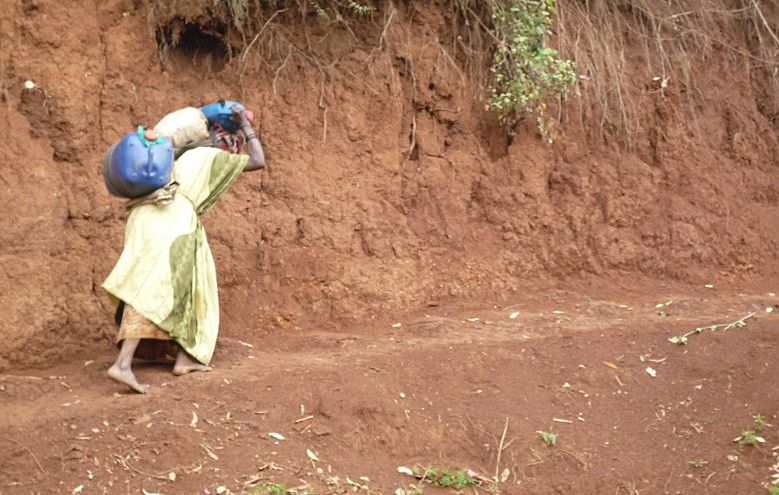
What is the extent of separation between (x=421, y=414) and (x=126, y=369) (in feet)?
4.91

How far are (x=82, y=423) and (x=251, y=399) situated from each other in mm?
825

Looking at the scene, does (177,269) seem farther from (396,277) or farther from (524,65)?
(524,65)

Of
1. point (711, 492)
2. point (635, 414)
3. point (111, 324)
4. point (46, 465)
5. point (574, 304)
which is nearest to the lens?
point (46, 465)

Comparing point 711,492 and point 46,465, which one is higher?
point 46,465

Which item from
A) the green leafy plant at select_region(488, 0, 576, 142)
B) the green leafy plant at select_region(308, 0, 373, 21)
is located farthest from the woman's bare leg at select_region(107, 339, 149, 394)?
the green leafy plant at select_region(488, 0, 576, 142)

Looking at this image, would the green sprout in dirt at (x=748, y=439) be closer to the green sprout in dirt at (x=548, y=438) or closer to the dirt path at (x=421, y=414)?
the dirt path at (x=421, y=414)

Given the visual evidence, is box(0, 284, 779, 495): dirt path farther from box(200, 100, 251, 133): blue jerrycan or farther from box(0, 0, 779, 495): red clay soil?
box(200, 100, 251, 133): blue jerrycan

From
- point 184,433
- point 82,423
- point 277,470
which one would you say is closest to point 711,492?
point 277,470

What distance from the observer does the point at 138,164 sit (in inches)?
211

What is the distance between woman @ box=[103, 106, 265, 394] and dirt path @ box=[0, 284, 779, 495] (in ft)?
0.66

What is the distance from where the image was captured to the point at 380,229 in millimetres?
7148

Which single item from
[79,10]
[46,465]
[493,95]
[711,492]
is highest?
[79,10]

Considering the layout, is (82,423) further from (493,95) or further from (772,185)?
(772,185)

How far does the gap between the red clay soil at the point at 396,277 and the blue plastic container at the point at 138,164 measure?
3.23 feet
